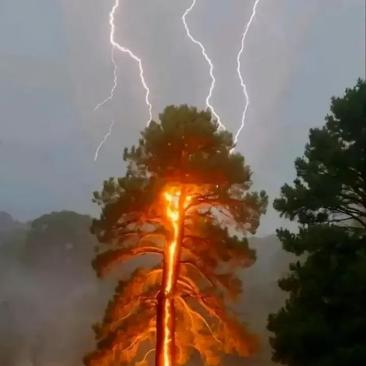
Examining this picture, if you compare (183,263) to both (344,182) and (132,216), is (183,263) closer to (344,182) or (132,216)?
(132,216)

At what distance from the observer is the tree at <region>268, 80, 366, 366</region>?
879 centimetres

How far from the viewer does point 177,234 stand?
433 inches

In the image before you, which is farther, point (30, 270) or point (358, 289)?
point (30, 270)

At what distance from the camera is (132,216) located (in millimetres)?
10828

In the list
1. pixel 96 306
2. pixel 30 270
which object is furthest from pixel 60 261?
pixel 96 306

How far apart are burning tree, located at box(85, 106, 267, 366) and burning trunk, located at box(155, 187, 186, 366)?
0.05 feet

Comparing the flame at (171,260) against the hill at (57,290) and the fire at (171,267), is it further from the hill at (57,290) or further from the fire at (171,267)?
the hill at (57,290)

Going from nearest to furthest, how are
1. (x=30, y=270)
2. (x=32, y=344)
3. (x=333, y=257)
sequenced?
(x=333, y=257) < (x=32, y=344) < (x=30, y=270)

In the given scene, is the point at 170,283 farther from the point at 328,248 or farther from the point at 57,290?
the point at 57,290

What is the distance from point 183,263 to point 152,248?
61 cm

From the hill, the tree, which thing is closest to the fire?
the tree

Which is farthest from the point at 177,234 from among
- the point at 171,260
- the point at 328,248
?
the point at 328,248

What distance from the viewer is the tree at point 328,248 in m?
8.79

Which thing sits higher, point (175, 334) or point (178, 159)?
point (178, 159)
